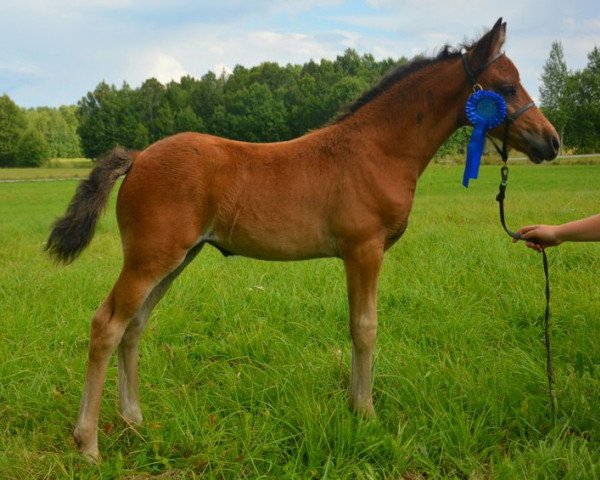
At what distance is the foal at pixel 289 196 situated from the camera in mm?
2520

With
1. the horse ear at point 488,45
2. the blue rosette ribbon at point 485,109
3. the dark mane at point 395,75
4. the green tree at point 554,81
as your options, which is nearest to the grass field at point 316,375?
the blue rosette ribbon at point 485,109

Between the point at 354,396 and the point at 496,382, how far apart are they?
90 centimetres

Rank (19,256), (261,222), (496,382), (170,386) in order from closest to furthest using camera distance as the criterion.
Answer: (261,222)
(496,382)
(170,386)
(19,256)

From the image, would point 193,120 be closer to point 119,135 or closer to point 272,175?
point 119,135

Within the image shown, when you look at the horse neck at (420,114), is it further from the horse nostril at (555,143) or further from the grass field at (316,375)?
the grass field at (316,375)

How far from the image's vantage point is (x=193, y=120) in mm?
57281

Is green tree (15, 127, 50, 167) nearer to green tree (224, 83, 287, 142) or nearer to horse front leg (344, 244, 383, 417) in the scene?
green tree (224, 83, 287, 142)

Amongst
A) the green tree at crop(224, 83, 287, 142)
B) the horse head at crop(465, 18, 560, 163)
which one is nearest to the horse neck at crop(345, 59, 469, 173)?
the horse head at crop(465, 18, 560, 163)

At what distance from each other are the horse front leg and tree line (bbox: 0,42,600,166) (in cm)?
3403

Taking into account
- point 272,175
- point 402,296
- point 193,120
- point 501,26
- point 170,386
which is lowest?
point 170,386

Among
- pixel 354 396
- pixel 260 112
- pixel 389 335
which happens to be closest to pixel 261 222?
pixel 354 396

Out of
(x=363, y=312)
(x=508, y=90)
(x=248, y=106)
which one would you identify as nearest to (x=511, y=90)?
(x=508, y=90)

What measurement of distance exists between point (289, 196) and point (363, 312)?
79cm

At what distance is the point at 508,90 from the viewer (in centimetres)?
274
